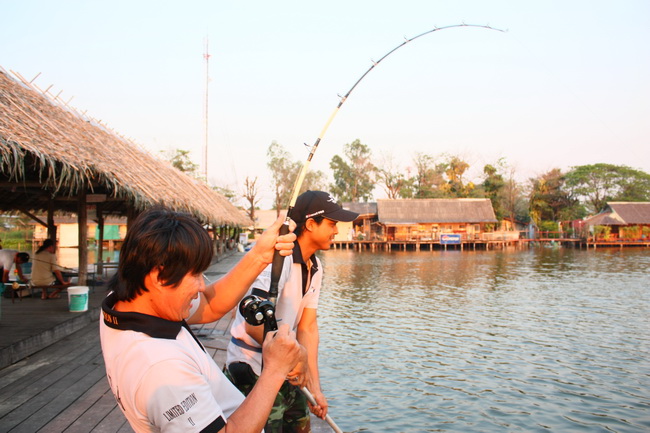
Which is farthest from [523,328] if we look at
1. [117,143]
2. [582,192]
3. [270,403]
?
[582,192]

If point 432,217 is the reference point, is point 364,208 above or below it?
above

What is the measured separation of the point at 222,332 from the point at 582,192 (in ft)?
206

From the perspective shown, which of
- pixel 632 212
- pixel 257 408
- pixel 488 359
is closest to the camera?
pixel 257 408

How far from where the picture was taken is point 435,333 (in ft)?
38.4

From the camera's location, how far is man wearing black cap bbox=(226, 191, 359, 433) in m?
2.47

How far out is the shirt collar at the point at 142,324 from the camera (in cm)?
142

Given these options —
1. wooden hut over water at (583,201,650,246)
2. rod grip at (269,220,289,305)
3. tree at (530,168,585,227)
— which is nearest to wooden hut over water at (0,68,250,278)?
rod grip at (269,220,289,305)

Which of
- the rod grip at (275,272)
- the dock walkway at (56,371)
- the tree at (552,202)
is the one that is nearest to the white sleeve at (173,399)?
the rod grip at (275,272)

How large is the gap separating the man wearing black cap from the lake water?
405 cm

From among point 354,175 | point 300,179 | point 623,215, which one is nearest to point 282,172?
point 354,175

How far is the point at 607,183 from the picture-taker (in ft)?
209

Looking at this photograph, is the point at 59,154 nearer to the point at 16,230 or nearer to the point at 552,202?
the point at 16,230

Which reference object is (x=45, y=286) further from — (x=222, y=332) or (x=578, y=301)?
(x=578, y=301)

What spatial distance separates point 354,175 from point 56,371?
6802cm
